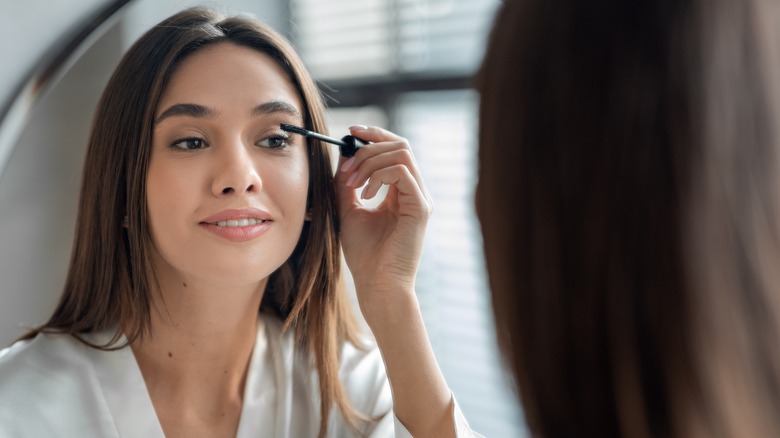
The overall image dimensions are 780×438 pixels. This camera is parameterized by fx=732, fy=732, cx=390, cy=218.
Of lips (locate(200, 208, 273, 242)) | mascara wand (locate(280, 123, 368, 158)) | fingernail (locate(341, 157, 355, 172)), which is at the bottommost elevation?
lips (locate(200, 208, 273, 242))

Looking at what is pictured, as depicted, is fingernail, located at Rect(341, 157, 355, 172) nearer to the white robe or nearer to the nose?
the nose

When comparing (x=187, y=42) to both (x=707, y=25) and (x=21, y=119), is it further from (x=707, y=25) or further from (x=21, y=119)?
(x=707, y=25)

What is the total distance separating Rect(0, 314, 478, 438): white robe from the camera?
36.8 inches

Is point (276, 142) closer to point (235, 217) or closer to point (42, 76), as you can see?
point (235, 217)

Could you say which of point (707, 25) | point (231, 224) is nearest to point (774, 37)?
point (707, 25)

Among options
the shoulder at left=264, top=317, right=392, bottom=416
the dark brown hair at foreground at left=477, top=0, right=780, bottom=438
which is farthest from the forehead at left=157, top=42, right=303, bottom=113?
the dark brown hair at foreground at left=477, top=0, right=780, bottom=438

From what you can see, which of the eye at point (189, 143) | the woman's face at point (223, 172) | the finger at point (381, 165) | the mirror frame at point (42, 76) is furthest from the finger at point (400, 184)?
the mirror frame at point (42, 76)

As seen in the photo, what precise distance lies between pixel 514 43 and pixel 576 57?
50mm

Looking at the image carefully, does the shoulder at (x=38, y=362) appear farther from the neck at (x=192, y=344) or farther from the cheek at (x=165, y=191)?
the cheek at (x=165, y=191)

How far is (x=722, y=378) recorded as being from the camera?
440 mm

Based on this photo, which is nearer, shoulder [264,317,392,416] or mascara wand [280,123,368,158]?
mascara wand [280,123,368,158]

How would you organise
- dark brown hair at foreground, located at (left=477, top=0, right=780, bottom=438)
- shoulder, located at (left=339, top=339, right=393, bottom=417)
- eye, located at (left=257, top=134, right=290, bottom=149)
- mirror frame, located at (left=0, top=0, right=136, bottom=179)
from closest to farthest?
dark brown hair at foreground, located at (left=477, top=0, right=780, bottom=438) → mirror frame, located at (left=0, top=0, right=136, bottom=179) → eye, located at (left=257, top=134, right=290, bottom=149) → shoulder, located at (left=339, top=339, right=393, bottom=417)

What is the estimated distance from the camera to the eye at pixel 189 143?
3.21ft

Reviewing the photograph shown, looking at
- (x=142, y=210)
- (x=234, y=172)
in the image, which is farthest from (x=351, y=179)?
(x=142, y=210)
